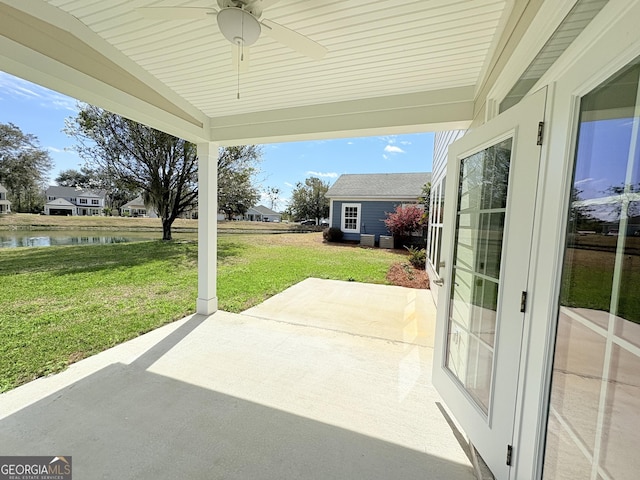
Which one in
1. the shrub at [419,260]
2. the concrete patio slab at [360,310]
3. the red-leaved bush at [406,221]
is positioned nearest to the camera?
the concrete patio slab at [360,310]

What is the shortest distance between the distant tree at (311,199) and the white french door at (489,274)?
28.4 metres

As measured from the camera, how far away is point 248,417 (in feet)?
6.67

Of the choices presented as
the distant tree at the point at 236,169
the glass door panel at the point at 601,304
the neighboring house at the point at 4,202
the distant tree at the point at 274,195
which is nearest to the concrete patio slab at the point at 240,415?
the glass door panel at the point at 601,304

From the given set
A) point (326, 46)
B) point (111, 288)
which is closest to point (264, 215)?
point (111, 288)

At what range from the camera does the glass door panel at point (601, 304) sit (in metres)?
0.83

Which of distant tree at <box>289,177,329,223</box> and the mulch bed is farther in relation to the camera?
distant tree at <box>289,177,329,223</box>

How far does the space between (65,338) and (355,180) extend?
13.5 meters

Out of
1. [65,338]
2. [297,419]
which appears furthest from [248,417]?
[65,338]

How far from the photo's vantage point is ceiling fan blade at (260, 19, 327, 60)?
5.72ft

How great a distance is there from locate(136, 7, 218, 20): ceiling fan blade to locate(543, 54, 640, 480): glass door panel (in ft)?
6.75

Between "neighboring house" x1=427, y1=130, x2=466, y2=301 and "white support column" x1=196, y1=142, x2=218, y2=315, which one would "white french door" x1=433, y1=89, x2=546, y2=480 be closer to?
"neighboring house" x1=427, y1=130, x2=466, y2=301

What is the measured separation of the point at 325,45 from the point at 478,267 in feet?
6.83

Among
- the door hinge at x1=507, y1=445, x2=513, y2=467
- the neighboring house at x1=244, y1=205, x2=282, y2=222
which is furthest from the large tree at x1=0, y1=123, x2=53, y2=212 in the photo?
the door hinge at x1=507, y1=445, x2=513, y2=467

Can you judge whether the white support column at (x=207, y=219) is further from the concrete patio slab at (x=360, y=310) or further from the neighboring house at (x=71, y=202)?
the neighboring house at (x=71, y=202)
